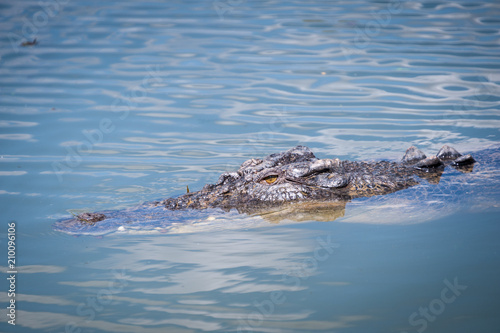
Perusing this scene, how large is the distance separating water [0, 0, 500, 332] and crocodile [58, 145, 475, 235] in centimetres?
24

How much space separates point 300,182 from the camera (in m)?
6.04

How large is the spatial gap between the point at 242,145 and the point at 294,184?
3.34 meters

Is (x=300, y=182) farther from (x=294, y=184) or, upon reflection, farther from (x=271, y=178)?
(x=271, y=178)

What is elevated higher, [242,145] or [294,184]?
[242,145]

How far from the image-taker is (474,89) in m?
11.3

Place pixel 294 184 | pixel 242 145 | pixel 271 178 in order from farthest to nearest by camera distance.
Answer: pixel 242 145
pixel 271 178
pixel 294 184

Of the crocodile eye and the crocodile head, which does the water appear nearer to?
the crocodile head

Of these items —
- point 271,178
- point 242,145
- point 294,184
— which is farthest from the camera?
point 242,145

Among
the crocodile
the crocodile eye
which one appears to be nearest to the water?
the crocodile

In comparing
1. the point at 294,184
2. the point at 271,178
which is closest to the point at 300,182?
the point at 294,184

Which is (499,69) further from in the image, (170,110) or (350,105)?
(170,110)

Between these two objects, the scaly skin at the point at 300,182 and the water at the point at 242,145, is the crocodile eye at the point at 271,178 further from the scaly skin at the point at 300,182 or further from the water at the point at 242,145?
the water at the point at 242,145

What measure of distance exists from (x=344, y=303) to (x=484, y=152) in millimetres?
3499

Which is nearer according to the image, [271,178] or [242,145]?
[271,178]
